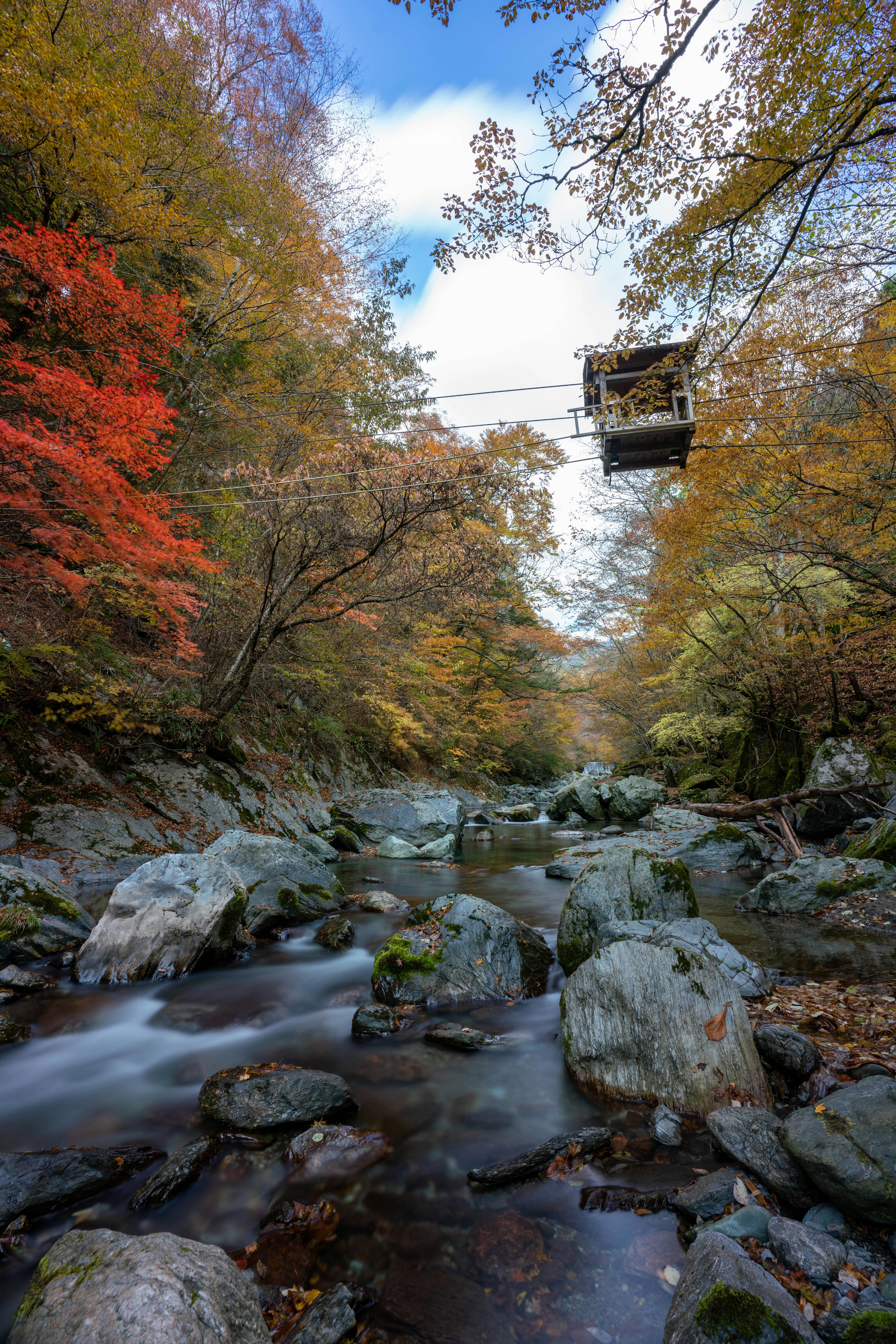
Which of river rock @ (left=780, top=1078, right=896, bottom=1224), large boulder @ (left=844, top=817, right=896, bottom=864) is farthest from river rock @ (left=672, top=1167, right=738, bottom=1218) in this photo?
large boulder @ (left=844, top=817, right=896, bottom=864)

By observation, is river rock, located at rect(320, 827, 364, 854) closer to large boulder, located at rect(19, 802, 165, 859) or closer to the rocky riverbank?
large boulder, located at rect(19, 802, 165, 859)

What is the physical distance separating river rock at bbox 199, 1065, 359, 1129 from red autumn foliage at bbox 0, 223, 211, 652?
676 cm

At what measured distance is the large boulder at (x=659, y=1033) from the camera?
3258mm

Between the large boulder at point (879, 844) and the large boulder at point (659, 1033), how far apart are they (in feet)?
17.0

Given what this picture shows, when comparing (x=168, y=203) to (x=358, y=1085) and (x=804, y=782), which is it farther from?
(x=804, y=782)

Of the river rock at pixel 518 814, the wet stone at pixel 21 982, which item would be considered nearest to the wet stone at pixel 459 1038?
the wet stone at pixel 21 982

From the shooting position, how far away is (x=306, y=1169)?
9.73 ft

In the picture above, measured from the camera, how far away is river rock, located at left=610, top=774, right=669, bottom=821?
1805 centimetres

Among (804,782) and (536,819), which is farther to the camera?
(536,819)

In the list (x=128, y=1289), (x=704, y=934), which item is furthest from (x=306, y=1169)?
(x=704, y=934)

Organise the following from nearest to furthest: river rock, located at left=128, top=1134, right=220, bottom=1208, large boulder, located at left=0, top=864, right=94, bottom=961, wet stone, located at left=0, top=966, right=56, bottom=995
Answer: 1. river rock, located at left=128, top=1134, right=220, bottom=1208
2. wet stone, located at left=0, top=966, right=56, bottom=995
3. large boulder, located at left=0, top=864, right=94, bottom=961

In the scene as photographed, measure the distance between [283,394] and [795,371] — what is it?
1205cm

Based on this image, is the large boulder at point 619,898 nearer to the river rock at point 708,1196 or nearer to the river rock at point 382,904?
the river rock at point 708,1196

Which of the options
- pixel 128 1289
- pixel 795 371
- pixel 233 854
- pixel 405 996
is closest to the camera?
pixel 128 1289
